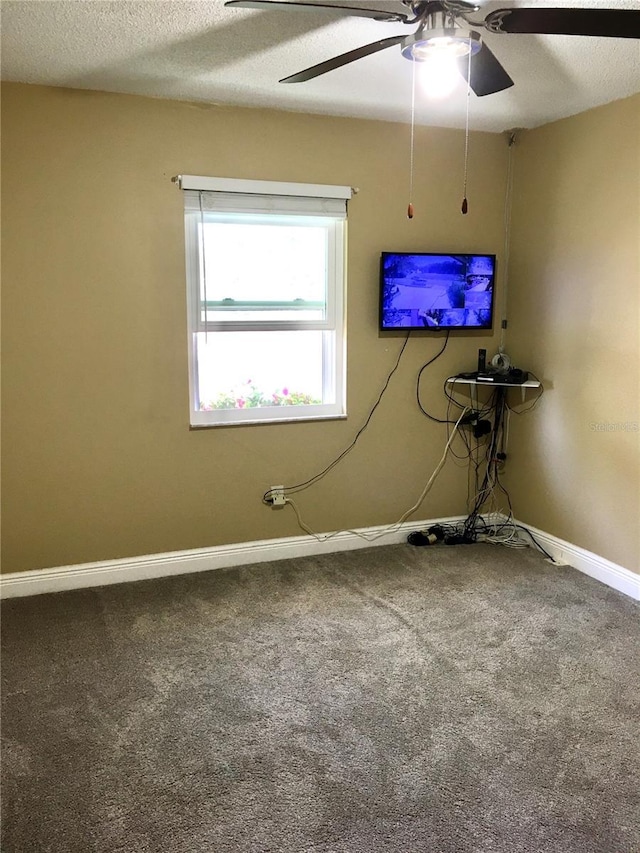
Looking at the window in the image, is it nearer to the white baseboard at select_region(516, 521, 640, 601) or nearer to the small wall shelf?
the small wall shelf

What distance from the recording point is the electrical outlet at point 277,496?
374cm

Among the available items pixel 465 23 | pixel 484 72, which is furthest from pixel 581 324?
pixel 465 23

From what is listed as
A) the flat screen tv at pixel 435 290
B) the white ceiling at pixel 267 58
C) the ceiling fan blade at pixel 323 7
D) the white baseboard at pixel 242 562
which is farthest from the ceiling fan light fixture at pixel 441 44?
the white baseboard at pixel 242 562

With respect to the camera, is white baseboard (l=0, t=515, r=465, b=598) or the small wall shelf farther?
the small wall shelf

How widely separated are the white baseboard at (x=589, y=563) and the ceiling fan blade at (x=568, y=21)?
8.19ft

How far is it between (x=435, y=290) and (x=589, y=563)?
5.80ft

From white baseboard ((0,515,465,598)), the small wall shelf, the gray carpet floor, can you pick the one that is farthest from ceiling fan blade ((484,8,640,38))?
white baseboard ((0,515,465,598))

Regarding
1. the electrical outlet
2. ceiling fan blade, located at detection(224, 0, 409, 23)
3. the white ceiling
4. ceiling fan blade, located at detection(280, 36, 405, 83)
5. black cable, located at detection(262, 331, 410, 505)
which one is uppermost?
the white ceiling

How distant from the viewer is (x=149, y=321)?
3359 mm

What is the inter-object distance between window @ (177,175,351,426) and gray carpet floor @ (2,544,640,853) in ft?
3.39

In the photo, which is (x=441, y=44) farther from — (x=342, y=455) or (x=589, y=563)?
(x=589, y=563)

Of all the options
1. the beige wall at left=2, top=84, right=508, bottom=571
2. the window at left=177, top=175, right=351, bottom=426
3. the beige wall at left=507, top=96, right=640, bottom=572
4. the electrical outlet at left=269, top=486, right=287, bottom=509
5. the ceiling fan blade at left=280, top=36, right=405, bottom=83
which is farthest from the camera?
the electrical outlet at left=269, top=486, right=287, bottom=509

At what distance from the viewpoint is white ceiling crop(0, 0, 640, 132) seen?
2.28 metres

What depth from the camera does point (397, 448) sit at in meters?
4.02
